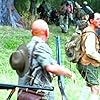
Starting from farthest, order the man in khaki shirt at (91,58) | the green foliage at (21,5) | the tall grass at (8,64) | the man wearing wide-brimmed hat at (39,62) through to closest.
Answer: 1. the green foliage at (21,5)
2. the tall grass at (8,64)
3. the man in khaki shirt at (91,58)
4. the man wearing wide-brimmed hat at (39,62)

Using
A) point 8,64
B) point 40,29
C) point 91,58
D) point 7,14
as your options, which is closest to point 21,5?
point 7,14

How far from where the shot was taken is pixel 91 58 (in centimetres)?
803

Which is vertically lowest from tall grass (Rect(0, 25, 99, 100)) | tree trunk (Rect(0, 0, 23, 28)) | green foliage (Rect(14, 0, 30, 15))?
tall grass (Rect(0, 25, 99, 100))

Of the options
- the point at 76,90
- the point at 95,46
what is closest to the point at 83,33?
the point at 95,46

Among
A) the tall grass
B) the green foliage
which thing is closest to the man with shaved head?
the tall grass

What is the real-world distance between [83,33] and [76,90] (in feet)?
9.05

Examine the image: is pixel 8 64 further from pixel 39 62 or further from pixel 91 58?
pixel 39 62

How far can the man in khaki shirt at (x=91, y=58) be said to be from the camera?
788 cm

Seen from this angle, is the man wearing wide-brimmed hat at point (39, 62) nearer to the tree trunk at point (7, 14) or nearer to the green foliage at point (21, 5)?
the tree trunk at point (7, 14)

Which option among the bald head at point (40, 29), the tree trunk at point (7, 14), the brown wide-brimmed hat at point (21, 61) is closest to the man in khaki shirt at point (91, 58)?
the bald head at point (40, 29)

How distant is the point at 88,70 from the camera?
8.16m

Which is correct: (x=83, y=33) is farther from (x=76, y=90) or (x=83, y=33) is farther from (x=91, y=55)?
(x=76, y=90)

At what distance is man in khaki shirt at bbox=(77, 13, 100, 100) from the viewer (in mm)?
7883

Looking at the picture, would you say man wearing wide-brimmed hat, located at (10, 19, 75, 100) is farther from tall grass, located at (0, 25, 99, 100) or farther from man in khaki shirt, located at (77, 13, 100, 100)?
tall grass, located at (0, 25, 99, 100)
